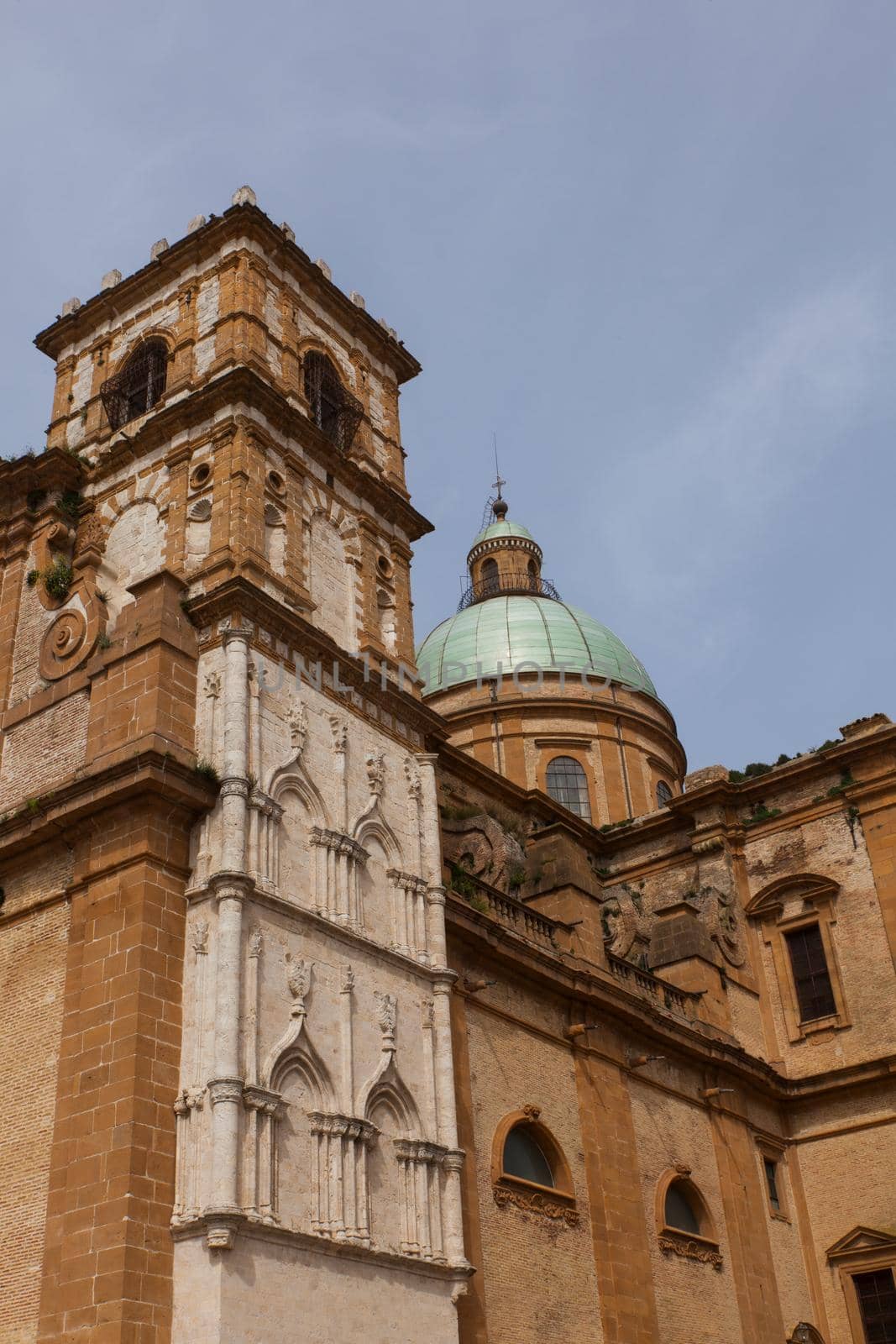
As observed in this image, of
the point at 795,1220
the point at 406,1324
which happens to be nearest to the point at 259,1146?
the point at 406,1324

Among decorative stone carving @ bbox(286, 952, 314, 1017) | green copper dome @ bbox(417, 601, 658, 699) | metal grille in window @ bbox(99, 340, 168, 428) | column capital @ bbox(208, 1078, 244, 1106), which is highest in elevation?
green copper dome @ bbox(417, 601, 658, 699)

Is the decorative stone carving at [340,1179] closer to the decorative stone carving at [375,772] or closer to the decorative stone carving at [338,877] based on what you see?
the decorative stone carving at [338,877]

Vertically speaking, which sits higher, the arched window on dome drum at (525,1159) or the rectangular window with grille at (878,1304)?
the arched window on dome drum at (525,1159)

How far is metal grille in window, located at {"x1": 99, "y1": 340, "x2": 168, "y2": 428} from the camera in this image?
2502cm

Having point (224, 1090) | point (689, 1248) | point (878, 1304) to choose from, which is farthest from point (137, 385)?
point (878, 1304)

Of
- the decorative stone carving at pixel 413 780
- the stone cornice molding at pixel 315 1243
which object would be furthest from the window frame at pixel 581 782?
the stone cornice molding at pixel 315 1243

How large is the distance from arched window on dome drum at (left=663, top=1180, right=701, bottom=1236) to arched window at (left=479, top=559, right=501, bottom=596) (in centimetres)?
2575

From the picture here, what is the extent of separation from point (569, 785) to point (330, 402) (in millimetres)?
16325

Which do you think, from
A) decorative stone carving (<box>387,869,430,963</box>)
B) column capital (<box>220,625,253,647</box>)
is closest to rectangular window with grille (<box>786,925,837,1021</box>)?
decorative stone carving (<box>387,869,430,963</box>)

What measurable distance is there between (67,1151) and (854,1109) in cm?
1735

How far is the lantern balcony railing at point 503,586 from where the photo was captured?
47594 mm

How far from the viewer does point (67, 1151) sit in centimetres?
1588

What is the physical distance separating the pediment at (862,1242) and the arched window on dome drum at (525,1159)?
26.3 ft

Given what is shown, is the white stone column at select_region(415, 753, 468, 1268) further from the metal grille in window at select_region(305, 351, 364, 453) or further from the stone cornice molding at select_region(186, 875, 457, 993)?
the metal grille in window at select_region(305, 351, 364, 453)
